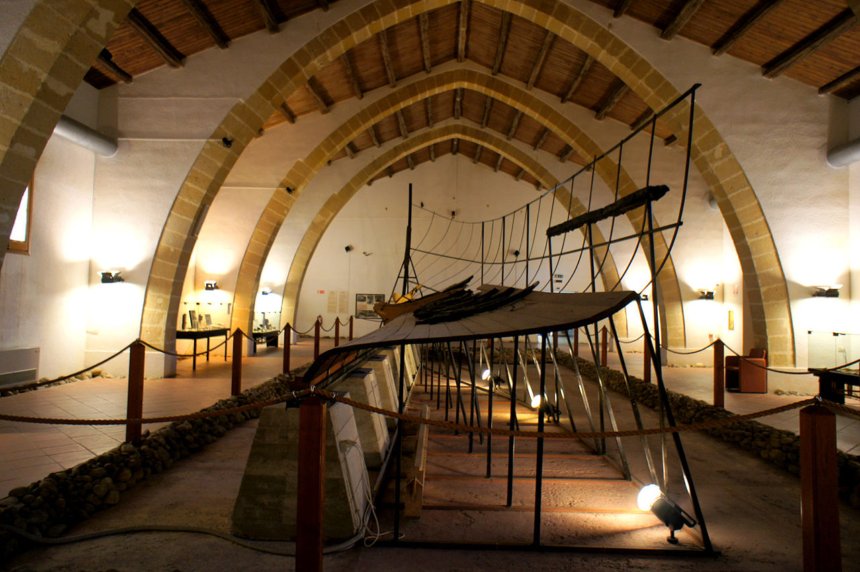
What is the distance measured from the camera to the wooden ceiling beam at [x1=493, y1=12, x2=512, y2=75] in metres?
7.68

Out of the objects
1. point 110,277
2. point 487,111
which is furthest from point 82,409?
point 487,111

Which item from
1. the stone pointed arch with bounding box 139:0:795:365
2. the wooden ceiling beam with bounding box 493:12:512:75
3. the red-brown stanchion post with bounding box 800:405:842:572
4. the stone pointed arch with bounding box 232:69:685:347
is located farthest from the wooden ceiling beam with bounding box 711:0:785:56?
the red-brown stanchion post with bounding box 800:405:842:572

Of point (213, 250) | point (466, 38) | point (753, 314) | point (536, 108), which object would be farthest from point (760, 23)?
point (213, 250)

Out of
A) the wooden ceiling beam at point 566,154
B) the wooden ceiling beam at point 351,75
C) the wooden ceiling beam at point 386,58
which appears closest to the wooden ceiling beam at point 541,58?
the wooden ceiling beam at point 566,154

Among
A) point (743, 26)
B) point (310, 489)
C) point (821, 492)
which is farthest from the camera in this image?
point (743, 26)

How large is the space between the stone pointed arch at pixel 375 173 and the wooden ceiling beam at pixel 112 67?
5.32m

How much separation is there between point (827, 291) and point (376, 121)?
7751mm

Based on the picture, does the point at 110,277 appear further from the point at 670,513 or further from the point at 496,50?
the point at 496,50

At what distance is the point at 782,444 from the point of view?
12.2 ft

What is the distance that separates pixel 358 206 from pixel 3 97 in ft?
36.7

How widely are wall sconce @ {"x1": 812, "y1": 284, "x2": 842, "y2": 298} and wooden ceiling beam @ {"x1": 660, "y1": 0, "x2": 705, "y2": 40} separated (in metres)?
3.68

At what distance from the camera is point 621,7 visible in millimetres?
6031

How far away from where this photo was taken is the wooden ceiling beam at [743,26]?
17.0 ft

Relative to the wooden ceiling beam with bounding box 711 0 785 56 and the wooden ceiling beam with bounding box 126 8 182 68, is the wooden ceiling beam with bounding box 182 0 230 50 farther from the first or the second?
the wooden ceiling beam with bounding box 711 0 785 56
